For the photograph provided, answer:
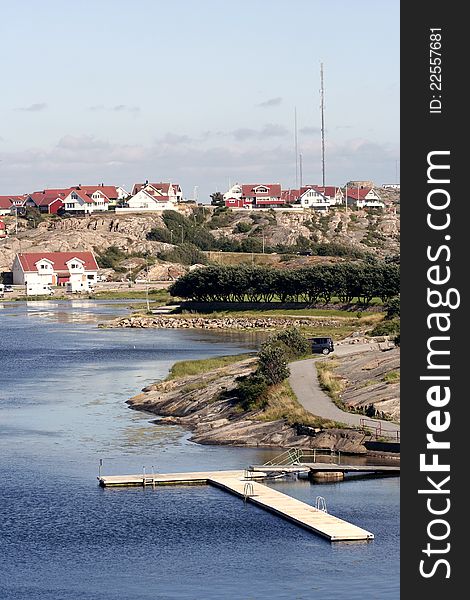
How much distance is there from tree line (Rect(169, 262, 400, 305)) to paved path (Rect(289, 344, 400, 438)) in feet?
141

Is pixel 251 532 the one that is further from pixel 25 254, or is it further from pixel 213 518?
pixel 25 254

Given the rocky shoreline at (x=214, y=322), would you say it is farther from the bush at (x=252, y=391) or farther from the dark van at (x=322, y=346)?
the bush at (x=252, y=391)

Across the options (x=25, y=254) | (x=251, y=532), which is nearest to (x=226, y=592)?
(x=251, y=532)

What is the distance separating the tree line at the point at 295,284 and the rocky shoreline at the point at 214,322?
18.7ft

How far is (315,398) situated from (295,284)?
63.7 meters

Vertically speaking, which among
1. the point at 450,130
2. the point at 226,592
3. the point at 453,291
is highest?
the point at 450,130

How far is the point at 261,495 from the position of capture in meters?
45.2

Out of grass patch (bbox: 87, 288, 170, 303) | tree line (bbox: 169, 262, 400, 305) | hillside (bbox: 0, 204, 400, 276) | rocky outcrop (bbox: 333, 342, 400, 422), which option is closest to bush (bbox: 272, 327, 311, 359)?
rocky outcrop (bbox: 333, 342, 400, 422)

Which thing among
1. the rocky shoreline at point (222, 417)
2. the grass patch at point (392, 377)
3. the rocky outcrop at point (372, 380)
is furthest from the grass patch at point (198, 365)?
the grass patch at point (392, 377)

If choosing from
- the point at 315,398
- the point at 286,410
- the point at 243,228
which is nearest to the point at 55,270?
the point at 243,228

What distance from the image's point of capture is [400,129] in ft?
78.2

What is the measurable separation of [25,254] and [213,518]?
431 feet

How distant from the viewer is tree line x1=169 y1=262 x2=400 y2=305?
11644 centimetres

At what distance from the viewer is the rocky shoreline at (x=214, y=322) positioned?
11374 centimetres
